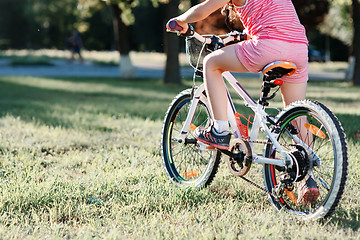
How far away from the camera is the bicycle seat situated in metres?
3.21

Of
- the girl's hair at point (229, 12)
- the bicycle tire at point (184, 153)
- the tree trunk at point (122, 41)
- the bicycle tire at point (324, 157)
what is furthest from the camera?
the tree trunk at point (122, 41)

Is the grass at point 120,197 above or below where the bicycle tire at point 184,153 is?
below

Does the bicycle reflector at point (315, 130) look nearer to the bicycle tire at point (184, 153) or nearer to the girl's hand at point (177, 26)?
the bicycle tire at point (184, 153)

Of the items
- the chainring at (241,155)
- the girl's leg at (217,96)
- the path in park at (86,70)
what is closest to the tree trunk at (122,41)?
the path in park at (86,70)

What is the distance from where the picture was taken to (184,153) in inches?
177

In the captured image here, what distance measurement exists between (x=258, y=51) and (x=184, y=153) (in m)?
1.53

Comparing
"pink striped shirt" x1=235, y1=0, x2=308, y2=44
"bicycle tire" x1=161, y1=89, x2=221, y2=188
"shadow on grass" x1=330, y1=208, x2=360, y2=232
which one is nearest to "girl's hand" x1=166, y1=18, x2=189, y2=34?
"pink striped shirt" x1=235, y1=0, x2=308, y2=44

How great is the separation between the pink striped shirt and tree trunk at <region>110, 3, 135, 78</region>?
15.1 meters

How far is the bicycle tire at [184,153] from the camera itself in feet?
13.3

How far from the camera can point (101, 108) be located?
30.8ft

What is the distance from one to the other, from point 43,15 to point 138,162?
45637mm

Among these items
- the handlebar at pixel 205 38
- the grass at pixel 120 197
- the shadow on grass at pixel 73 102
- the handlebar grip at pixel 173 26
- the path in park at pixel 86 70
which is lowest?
the path in park at pixel 86 70

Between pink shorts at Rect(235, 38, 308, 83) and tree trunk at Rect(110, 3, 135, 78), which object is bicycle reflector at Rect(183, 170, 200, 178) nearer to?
pink shorts at Rect(235, 38, 308, 83)

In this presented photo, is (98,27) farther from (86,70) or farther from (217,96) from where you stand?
(217,96)
